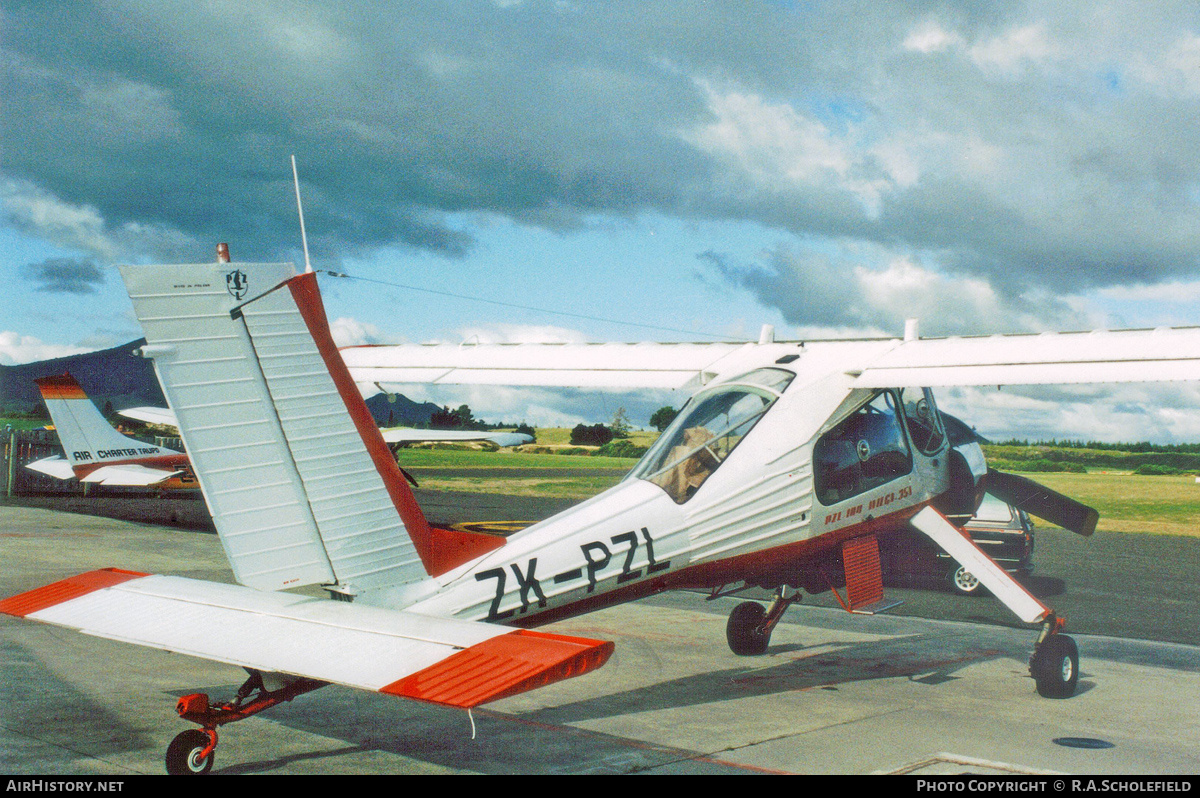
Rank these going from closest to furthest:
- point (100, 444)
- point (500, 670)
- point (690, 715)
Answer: point (500, 670) → point (690, 715) → point (100, 444)

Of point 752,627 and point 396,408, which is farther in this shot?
point 396,408

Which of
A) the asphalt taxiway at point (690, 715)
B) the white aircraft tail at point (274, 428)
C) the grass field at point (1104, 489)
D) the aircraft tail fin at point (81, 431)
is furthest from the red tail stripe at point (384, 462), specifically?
the aircraft tail fin at point (81, 431)

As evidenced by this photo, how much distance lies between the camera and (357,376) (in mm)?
9227

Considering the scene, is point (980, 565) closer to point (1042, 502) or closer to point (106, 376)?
point (1042, 502)

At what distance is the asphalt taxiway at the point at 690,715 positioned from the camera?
5.70 meters

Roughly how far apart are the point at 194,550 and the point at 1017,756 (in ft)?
51.0

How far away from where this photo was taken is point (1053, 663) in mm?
7836

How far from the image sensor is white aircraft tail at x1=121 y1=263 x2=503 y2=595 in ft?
14.7

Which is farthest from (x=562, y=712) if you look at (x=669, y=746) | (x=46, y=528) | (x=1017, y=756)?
(x=46, y=528)

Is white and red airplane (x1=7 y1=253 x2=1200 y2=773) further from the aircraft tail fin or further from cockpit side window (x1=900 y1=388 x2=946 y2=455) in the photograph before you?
the aircraft tail fin

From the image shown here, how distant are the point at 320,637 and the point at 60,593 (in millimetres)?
2003

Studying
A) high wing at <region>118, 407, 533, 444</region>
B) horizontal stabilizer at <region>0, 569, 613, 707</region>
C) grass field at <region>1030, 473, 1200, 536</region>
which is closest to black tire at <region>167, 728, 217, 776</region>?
horizontal stabilizer at <region>0, 569, 613, 707</region>

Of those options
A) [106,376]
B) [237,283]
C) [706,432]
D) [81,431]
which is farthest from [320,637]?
[106,376]

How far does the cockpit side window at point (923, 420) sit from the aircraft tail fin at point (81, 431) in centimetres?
2165
